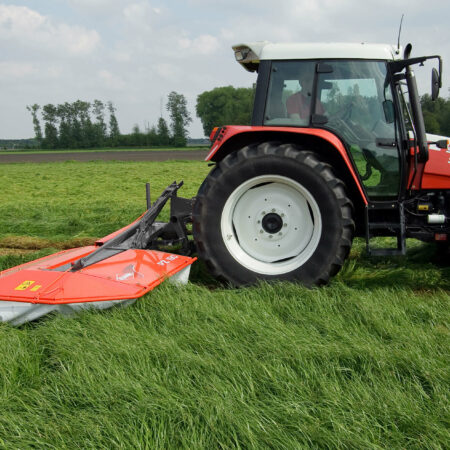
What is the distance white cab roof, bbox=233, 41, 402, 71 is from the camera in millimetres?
3598

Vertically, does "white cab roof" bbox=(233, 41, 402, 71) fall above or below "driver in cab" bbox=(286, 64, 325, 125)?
above

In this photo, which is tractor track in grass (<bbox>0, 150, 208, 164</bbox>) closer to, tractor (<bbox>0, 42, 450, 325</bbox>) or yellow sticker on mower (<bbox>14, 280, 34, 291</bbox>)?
tractor (<bbox>0, 42, 450, 325</bbox>)

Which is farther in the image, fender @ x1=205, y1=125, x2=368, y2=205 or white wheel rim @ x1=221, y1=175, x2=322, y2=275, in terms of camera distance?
white wheel rim @ x1=221, y1=175, x2=322, y2=275

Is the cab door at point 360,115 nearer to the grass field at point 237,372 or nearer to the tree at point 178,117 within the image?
the grass field at point 237,372

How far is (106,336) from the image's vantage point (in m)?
2.66

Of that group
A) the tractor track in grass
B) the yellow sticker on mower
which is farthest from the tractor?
the tractor track in grass

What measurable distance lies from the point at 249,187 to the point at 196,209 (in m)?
0.45

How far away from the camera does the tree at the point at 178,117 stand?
2411 inches

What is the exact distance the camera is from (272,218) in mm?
3801

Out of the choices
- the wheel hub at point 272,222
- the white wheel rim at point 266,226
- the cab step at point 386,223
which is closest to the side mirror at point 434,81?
the cab step at point 386,223

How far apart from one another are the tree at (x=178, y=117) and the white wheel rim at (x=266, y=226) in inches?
2255

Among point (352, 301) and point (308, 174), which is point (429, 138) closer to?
point (308, 174)

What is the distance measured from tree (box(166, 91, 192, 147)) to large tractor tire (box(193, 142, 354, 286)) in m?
57.3

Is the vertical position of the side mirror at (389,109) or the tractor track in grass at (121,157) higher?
the side mirror at (389,109)
